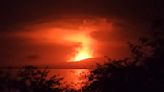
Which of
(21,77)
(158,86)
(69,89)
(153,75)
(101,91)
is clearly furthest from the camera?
(69,89)

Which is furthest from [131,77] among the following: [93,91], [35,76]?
[35,76]

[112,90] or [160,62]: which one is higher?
[160,62]

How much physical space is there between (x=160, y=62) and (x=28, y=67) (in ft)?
18.6

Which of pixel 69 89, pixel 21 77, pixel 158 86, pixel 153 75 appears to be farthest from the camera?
pixel 69 89

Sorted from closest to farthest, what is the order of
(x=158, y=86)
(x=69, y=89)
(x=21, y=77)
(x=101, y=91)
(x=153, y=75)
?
1. (x=158, y=86)
2. (x=153, y=75)
3. (x=101, y=91)
4. (x=21, y=77)
5. (x=69, y=89)

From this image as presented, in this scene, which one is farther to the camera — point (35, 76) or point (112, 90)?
point (35, 76)

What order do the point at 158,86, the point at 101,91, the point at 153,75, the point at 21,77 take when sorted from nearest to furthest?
the point at 158,86, the point at 153,75, the point at 101,91, the point at 21,77

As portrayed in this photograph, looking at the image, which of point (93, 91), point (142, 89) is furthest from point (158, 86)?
point (93, 91)

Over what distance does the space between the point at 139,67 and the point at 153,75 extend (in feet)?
4.09

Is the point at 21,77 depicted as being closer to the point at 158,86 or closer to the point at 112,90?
the point at 112,90

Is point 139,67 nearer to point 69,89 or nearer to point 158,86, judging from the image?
point 158,86

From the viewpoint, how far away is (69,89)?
18906 millimetres

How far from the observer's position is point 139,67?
635 inches

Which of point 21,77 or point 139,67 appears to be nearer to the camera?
point 139,67
